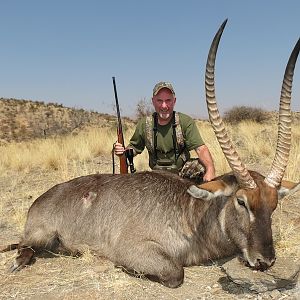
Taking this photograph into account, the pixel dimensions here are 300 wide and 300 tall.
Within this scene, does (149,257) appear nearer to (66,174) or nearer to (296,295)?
(296,295)

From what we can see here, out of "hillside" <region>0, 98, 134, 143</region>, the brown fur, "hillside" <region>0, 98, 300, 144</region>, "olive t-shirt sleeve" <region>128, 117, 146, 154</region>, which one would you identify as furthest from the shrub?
the brown fur

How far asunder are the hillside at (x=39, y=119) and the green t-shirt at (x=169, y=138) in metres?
29.8

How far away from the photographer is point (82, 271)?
5176 mm

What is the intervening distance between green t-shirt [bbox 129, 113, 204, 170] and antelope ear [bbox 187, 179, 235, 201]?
99.6 inches

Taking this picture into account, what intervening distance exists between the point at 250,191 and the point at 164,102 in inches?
122

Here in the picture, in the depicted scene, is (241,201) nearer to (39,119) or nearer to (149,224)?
(149,224)

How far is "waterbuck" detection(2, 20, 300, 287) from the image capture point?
429 cm

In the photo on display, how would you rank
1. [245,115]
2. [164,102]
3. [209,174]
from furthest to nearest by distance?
[245,115], [164,102], [209,174]

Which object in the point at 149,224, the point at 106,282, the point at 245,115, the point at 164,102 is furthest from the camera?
the point at 245,115

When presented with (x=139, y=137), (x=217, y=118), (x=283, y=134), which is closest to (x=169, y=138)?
(x=139, y=137)

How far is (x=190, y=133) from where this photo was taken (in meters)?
7.23

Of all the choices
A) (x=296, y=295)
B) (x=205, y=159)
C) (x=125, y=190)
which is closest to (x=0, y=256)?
(x=125, y=190)

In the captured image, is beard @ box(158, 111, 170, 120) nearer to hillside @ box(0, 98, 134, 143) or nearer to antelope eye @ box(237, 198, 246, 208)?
antelope eye @ box(237, 198, 246, 208)

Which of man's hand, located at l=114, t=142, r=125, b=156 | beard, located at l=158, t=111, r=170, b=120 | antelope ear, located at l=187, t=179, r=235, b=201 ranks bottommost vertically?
antelope ear, located at l=187, t=179, r=235, b=201
